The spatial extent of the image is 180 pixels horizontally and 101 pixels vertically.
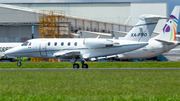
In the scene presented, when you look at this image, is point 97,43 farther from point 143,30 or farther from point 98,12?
point 98,12

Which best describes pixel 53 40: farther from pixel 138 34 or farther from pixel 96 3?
pixel 96 3

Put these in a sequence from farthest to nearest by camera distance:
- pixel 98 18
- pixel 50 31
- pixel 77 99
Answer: pixel 98 18, pixel 50 31, pixel 77 99

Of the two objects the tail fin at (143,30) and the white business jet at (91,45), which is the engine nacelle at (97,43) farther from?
the tail fin at (143,30)

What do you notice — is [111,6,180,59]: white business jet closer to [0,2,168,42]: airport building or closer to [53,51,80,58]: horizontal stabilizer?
[53,51,80,58]: horizontal stabilizer

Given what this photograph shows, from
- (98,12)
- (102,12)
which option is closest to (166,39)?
(102,12)

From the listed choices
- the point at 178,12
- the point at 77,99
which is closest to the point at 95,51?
the point at 178,12

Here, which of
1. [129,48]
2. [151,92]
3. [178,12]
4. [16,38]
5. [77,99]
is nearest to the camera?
[77,99]

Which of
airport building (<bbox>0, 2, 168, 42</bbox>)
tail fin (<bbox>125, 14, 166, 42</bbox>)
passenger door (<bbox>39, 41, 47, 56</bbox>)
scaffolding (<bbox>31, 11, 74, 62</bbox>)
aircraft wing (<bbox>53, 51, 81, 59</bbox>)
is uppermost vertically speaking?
airport building (<bbox>0, 2, 168, 42</bbox>)

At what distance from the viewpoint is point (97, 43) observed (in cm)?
3256

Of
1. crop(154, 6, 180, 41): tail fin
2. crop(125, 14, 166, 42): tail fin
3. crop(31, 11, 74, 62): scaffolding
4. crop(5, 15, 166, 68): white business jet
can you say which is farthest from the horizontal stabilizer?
crop(31, 11, 74, 62): scaffolding

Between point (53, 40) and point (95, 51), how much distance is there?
5281mm

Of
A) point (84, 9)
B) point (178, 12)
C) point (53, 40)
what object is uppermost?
point (84, 9)

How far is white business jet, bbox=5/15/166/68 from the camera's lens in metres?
32.6

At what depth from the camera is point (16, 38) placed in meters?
71.1
